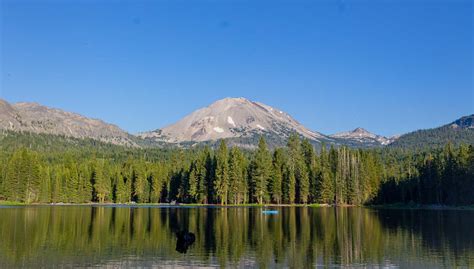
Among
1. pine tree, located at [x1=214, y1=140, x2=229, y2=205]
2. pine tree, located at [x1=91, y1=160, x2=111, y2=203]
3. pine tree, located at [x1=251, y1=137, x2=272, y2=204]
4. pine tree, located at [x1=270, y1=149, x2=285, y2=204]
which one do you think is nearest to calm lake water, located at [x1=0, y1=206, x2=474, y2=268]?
pine tree, located at [x1=214, y1=140, x2=229, y2=205]

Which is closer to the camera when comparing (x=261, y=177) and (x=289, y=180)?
(x=261, y=177)

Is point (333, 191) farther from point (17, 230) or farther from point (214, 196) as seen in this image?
point (17, 230)

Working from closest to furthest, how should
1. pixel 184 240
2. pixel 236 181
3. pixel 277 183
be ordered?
pixel 184 240 → pixel 236 181 → pixel 277 183

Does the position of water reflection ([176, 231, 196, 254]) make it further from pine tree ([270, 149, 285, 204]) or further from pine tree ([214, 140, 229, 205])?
pine tree ([270, 149, 285, 204])

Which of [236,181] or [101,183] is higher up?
[101,183]

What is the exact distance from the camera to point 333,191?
539ft

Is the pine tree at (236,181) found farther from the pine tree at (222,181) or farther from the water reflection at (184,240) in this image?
the water reflection at (184,240)

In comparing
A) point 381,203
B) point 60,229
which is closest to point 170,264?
point 60,229

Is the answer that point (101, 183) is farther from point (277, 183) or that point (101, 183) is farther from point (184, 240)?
point (184, 240)

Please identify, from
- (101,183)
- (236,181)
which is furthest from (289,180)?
(101,183)

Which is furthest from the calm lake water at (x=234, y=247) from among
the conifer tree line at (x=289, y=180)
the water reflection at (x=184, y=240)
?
the conifer tree line at (x=289, y=180)

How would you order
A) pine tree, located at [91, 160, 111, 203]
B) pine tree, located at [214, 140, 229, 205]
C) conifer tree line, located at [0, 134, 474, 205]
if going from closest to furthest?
conifer tree line, located at [0, 134, 474, 205], pine tree, located at [214, 140, 229, 205], pine tree, located at [91, 160, 111, 203]

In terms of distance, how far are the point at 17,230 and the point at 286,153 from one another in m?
140

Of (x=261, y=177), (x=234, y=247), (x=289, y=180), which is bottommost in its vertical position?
(x=234, y=247)
